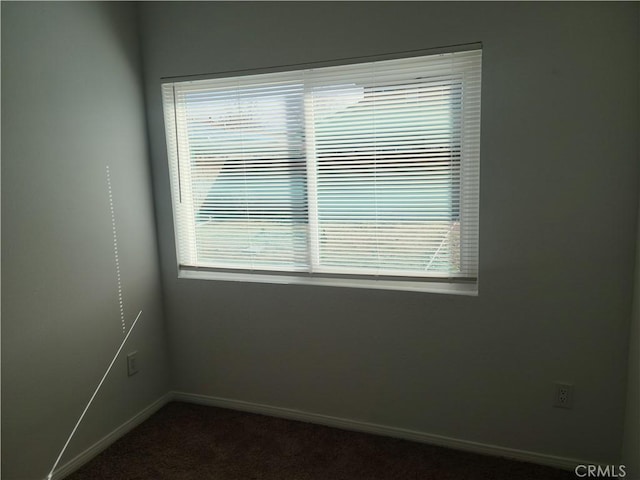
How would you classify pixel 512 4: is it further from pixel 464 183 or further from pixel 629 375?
pixel 629 375

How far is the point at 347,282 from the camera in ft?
7.90

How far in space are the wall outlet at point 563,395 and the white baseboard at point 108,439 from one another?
7.32 ft

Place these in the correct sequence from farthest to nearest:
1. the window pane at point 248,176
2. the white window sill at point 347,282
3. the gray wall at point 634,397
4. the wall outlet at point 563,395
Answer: the window pane at point 248,176 < the white window sill at point 347,282 < the wall outlet at point 563,395 < the gray wall at point 634,397

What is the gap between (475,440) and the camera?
2244 millimetres

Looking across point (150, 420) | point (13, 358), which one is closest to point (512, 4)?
point (13, 358)

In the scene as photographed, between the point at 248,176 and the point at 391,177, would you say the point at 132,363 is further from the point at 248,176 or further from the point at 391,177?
the point at 391,177

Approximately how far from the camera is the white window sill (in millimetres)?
2217

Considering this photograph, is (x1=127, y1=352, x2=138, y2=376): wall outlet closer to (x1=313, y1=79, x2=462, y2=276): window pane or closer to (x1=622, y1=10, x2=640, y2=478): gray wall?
(x1=313, y1=79, x2=462, y2=276): window pane

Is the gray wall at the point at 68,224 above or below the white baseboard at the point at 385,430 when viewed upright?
above

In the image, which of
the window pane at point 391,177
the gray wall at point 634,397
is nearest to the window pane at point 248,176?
the window pane at point 391,177

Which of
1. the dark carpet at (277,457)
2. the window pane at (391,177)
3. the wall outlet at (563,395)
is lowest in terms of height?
the dark carpet at (277,457)

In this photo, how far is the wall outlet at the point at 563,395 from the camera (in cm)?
205

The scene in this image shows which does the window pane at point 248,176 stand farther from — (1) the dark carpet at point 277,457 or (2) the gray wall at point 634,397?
(2) the gray wall at point 634,397

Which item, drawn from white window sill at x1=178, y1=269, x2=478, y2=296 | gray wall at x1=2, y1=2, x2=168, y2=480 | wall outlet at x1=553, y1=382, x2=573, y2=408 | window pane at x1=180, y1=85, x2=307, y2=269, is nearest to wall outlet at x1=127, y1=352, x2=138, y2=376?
gray wall at x1=2, y1=2, x2=168, y2=480
